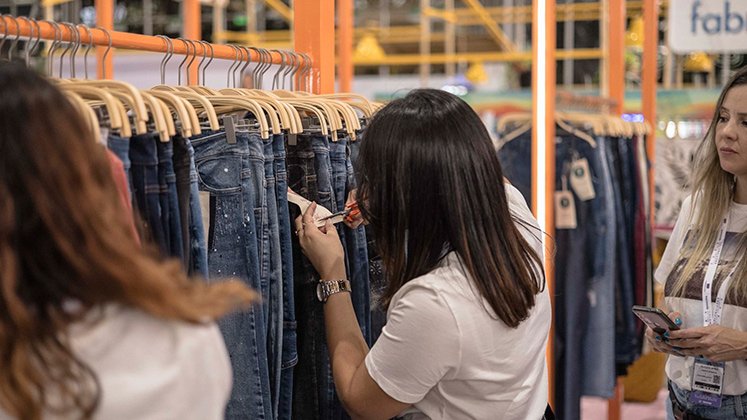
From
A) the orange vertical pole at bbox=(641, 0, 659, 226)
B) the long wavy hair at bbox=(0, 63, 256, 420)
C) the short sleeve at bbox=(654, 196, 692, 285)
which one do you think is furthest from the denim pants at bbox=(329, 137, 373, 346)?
the orange vertical pole at bbox=(641, 0, 659, 226)

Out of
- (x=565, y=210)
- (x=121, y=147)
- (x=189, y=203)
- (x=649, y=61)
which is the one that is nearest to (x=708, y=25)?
(x=649, y=61)

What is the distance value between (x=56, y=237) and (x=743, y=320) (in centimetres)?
209

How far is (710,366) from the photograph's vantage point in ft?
8.87

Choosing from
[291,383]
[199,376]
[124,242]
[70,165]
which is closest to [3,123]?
[70,165]

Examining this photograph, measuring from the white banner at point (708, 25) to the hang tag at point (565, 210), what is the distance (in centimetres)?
141

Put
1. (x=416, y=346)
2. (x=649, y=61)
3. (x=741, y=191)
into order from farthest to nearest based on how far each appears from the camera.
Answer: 1. (x=649, y=61)
2. (x=741, y=191)
3. (x=416, y=346)

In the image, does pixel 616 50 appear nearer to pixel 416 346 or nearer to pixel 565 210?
pixel 565 210

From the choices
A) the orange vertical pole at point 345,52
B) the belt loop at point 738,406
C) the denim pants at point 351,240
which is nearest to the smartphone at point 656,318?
the belt loop at point 738,406

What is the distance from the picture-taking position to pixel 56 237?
1.18 m

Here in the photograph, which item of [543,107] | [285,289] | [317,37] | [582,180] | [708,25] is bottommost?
[285,289]

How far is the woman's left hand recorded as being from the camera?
260cm

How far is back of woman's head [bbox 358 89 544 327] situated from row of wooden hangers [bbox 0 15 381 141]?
0.80 feet

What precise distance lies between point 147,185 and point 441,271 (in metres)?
0.60

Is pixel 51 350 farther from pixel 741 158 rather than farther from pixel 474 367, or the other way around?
pixel 741 158
